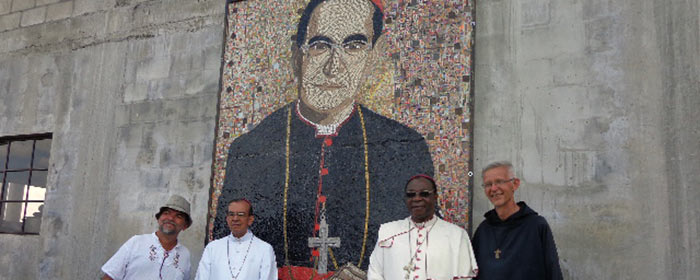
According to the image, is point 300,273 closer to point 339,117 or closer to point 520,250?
point 339,117

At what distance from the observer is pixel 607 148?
370 cm

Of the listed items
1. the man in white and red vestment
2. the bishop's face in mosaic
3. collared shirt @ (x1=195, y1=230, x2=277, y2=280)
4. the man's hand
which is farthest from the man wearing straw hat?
the man in white and red vestment

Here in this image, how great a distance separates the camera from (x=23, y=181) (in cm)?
642

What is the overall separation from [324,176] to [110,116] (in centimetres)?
243

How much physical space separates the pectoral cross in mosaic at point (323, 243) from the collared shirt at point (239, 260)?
0.35 metres

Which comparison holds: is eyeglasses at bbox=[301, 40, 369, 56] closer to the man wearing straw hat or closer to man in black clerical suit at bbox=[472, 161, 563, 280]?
the man wearing straw hat

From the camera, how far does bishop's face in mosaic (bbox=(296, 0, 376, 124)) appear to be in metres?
4.54

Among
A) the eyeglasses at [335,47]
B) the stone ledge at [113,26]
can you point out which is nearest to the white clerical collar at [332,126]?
the eyeglasses at [335,47]

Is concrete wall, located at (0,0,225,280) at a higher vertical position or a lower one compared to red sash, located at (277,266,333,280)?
higher

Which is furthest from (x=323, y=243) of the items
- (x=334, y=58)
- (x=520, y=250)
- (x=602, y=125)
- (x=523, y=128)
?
(x=602, y=125)

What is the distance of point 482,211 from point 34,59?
4858 millimetres

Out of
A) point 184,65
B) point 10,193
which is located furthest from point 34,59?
point 184,65

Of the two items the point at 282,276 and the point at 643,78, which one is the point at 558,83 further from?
the point at 282,276

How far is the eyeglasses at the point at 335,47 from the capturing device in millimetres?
4548
